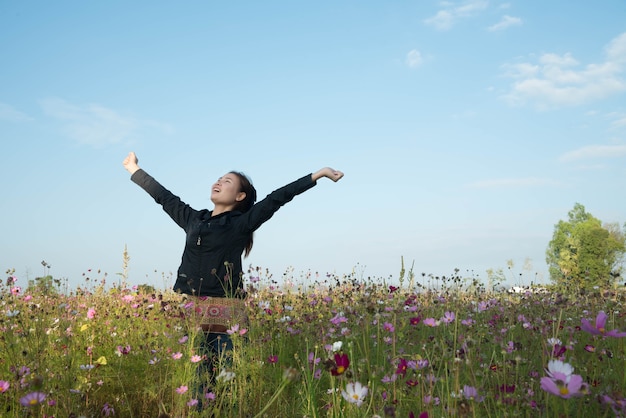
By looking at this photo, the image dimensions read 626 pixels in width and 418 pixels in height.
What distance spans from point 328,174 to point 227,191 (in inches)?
43.2

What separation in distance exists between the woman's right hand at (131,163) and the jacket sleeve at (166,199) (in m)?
0.09

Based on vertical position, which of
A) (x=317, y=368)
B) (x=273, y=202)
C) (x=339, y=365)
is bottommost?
(x=317, y=368)

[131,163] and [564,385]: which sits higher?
[131,163]

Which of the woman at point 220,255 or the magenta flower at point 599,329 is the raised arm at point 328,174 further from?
the magenta flower at point 599,329

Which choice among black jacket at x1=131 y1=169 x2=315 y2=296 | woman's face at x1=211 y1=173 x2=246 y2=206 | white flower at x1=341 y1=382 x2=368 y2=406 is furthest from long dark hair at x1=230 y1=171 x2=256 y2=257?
white flower at x1=341 y1=382 x2=368 y2=406

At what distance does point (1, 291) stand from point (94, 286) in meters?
2.04

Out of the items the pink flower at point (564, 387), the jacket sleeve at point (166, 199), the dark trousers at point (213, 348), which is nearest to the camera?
the pink flower at point (564, 387)

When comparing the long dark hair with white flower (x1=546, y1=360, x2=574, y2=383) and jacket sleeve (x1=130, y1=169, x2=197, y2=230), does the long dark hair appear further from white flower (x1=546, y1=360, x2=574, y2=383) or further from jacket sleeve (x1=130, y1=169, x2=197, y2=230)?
white flower (x1=546, y1=360, x2=574, y2=383)

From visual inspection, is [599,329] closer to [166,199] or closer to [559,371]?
[559,371]

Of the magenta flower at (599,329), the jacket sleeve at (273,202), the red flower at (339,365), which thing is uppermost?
Answer: the jacket sleeve at (273,202)

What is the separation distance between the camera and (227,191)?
210 inches

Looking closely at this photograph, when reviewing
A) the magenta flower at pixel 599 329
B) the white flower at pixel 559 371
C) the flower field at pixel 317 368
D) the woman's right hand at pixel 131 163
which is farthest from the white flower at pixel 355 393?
the woman's right hand at pixel 131 163

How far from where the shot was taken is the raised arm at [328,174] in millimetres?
4832

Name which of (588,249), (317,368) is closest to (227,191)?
(317,368)
